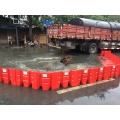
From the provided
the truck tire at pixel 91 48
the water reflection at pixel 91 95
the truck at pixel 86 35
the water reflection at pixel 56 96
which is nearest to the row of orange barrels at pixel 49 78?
the water reflection at pixel 56 96

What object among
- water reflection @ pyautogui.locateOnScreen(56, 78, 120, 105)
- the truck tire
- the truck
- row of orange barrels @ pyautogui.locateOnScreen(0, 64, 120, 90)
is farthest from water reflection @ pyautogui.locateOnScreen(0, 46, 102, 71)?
water reflection @ pyautogui.locateOnScreen(56, 78, 120, 105)

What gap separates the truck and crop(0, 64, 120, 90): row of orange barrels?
6766 millimetres

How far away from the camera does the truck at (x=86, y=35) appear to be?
48.0ft

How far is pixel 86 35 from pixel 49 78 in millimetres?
9504

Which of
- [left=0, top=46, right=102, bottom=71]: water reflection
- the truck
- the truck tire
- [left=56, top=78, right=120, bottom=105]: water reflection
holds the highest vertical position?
the truck

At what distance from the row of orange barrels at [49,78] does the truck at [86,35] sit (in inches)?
266

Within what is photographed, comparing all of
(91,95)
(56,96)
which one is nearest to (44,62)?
(56,96)

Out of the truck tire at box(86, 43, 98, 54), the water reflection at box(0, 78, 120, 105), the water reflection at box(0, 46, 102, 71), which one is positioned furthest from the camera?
the truck tire at box(86, 43, 98, 54)

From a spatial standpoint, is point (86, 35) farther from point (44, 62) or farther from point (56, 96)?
point (56, 96)

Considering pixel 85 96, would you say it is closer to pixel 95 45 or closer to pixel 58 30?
pixel 58 30

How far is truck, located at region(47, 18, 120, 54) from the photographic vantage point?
14.6 meters

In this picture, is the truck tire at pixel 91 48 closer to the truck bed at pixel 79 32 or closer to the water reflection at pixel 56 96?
the truck bed at pixel 79 32

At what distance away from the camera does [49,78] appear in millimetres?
7305

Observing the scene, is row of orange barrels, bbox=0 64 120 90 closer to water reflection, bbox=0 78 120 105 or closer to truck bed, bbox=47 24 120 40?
water reflection, bbox=0 78 120 105
